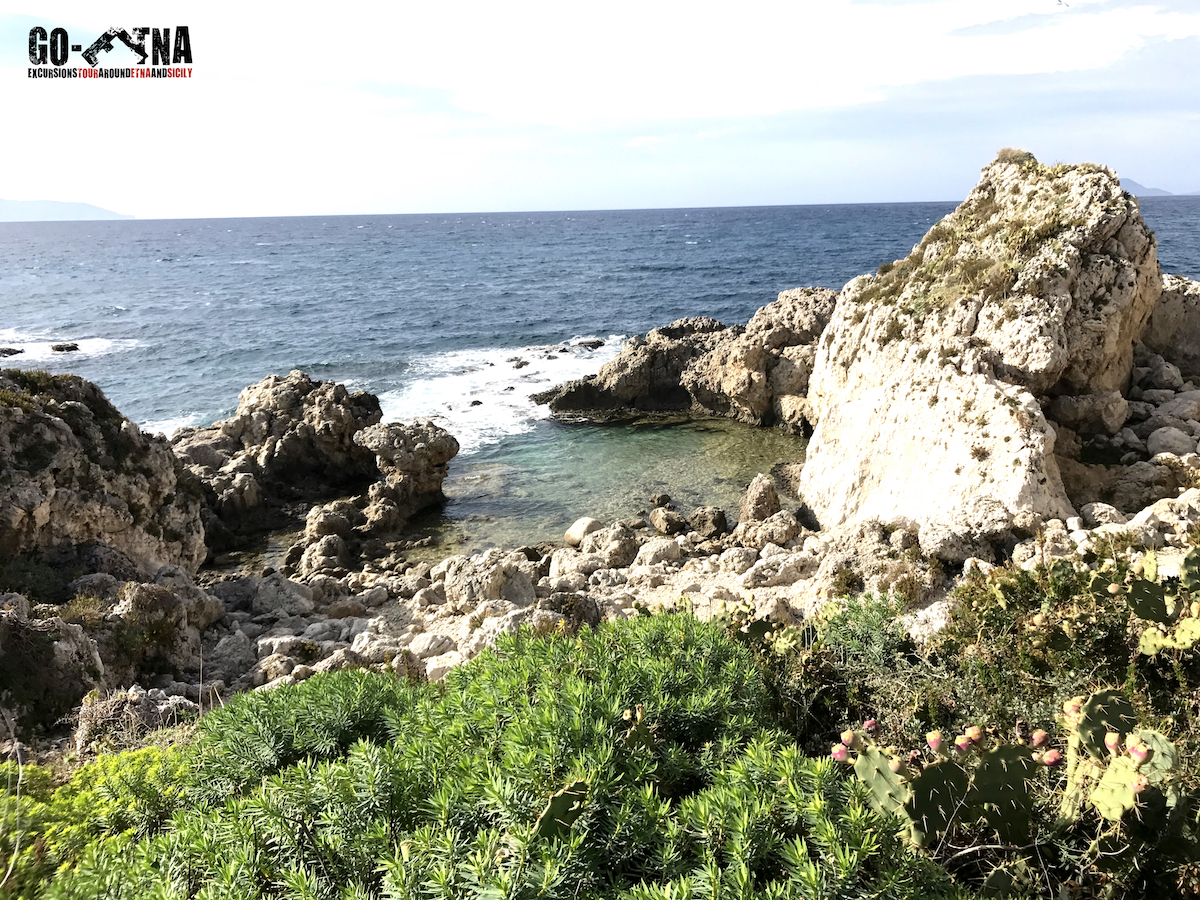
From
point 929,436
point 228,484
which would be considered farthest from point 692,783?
point 228,484

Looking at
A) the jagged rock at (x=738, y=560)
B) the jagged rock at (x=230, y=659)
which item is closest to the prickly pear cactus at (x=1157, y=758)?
the jagged rock at (x=738, y=560)

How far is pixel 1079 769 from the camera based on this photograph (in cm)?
446

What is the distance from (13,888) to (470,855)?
8.35 feet

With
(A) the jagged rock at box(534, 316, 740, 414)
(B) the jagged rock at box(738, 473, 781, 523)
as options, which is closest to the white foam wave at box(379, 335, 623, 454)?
(A) the jagged rock at box(534, 316, 740, 414)

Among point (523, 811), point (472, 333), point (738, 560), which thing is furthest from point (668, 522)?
point (472, 333)

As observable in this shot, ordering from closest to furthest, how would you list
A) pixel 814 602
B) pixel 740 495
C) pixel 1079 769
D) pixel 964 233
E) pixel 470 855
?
pixel 470 855 → pixel 1079 769 → pixel 814 602 → pixel 964 233 → pixel 740 495

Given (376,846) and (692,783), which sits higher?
(376,846)

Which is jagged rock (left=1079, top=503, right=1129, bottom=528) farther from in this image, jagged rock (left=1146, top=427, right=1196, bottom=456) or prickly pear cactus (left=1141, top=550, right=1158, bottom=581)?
prickly pear cactus (left=1141, top=550, right=1158, bottom=581)

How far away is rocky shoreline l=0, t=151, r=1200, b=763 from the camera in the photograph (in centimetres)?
1115

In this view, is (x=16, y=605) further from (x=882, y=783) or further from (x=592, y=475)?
(x=592, y=475)

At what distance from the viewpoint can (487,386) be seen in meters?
38.8

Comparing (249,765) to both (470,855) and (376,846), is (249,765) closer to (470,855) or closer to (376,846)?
(376,846)

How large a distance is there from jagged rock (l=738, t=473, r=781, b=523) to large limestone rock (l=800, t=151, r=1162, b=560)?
1219mm

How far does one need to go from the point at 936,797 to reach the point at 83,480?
51.1ft
